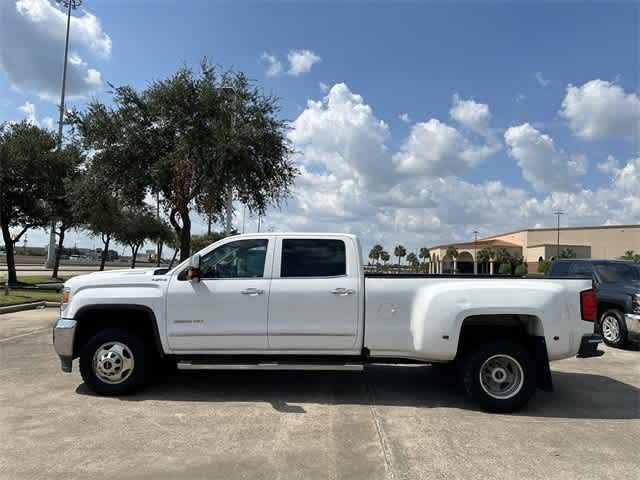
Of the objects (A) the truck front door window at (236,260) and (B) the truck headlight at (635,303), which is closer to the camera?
(A) the truck front door window at (236,260)

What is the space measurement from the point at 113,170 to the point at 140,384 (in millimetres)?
10557

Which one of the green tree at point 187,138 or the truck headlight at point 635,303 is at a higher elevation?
the green tree at point 187,138

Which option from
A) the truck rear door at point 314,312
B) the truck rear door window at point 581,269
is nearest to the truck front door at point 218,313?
the truck rear door at point 314,312

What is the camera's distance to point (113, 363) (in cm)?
580

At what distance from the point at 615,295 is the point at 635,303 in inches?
17.2

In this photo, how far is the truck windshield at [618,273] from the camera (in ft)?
34.8

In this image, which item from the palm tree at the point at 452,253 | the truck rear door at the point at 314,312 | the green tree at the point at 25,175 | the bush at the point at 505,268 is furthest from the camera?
the palm tree at the point at 452,253

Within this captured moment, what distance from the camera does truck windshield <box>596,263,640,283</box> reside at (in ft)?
34.8

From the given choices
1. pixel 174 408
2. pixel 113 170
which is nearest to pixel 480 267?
pixel 113 170

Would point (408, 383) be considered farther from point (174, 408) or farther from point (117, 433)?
point (117, 433)

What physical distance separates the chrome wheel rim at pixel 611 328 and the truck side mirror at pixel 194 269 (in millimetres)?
9023

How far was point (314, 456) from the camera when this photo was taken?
424 centimetres

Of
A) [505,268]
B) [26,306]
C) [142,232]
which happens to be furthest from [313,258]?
[505,268]

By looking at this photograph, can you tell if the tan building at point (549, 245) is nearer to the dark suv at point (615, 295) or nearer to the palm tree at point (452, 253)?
the palm tree at point (452, 253)
